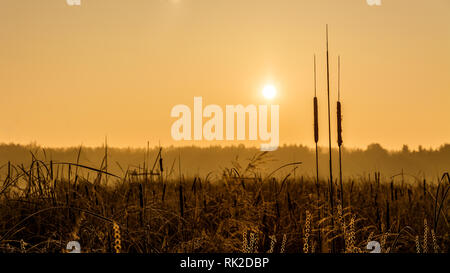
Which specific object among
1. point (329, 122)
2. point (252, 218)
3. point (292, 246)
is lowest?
point (292, 246)

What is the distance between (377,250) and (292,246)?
139 cm

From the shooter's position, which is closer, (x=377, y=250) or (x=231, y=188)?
(x=377, y=250)

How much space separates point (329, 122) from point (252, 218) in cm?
123

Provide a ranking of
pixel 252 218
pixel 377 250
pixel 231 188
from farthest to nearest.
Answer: pixel 231 188, pixel 252 218, pixel 377 250

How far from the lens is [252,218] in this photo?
4.12 meters
